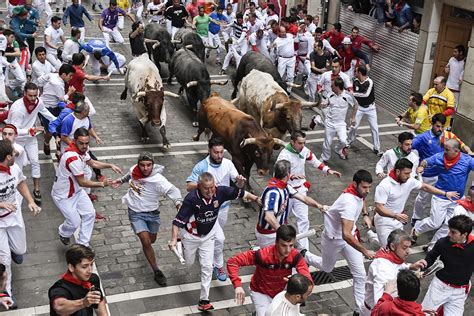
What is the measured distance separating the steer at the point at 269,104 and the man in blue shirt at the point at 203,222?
514cm

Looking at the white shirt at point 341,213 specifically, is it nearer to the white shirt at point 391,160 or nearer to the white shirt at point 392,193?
the white shirt at point 392,193

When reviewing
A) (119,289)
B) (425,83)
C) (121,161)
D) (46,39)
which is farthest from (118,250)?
(425,83)

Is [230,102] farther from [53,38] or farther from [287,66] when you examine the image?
[53,38]

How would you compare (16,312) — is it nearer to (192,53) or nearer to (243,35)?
(192,53)

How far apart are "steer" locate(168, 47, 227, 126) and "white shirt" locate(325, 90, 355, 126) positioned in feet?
11.3

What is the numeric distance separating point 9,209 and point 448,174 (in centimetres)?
669

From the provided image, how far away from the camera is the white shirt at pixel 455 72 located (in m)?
14.8

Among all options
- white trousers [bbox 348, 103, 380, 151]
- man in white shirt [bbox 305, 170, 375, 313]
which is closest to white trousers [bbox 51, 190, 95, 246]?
man in white shirt [bbox 305, 170, 375, 313]

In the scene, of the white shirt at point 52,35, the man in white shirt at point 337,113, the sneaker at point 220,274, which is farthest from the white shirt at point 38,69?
the sneaker at point 220,274

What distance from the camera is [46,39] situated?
53.5 ft

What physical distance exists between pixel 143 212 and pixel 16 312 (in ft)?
7.10

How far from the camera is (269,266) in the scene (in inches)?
255

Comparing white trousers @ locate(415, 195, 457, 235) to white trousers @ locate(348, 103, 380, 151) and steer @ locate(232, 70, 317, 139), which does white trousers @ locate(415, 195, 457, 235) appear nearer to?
steer @ locate(232, 70, 317, 139)

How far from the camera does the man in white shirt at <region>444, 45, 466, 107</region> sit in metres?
14.8
